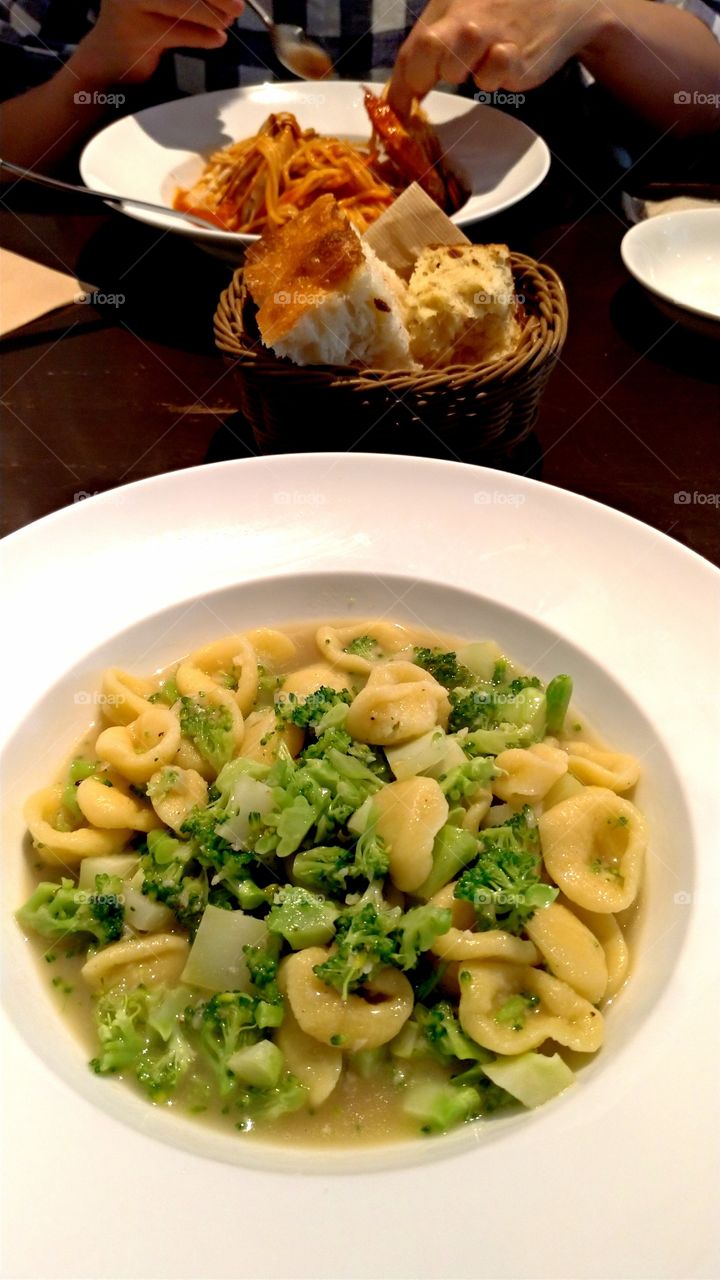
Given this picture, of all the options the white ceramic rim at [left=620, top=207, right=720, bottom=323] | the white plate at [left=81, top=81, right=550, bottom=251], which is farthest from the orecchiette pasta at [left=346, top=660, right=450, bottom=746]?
the white plate at [left=81, top=81, right=550, bottom=251]

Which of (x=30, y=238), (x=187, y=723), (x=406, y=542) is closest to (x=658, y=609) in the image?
(x=406, y=542)

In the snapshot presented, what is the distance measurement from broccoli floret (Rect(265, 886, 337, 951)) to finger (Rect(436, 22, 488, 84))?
13.6ft

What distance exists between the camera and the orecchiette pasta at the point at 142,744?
2.20m

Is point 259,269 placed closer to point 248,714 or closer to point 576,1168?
point 248,714

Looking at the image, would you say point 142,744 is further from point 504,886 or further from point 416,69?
point 416,69

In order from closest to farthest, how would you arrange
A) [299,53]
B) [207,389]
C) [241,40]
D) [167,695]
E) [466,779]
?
[466,779] → [167,695] → [207,389] → [299,53] → [241,40]

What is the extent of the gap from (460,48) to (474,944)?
168 inches

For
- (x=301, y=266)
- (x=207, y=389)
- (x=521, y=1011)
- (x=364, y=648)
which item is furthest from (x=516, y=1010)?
(x=207, y=389)

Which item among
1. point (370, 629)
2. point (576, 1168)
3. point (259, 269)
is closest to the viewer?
point (576, 1168)

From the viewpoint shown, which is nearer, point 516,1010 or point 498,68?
point 516,1010

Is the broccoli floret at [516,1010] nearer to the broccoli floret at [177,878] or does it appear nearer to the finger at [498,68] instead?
the broccoli floret at [177,878]

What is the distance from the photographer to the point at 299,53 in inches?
201

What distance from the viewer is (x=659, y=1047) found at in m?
1.55

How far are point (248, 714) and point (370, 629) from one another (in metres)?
0.45
